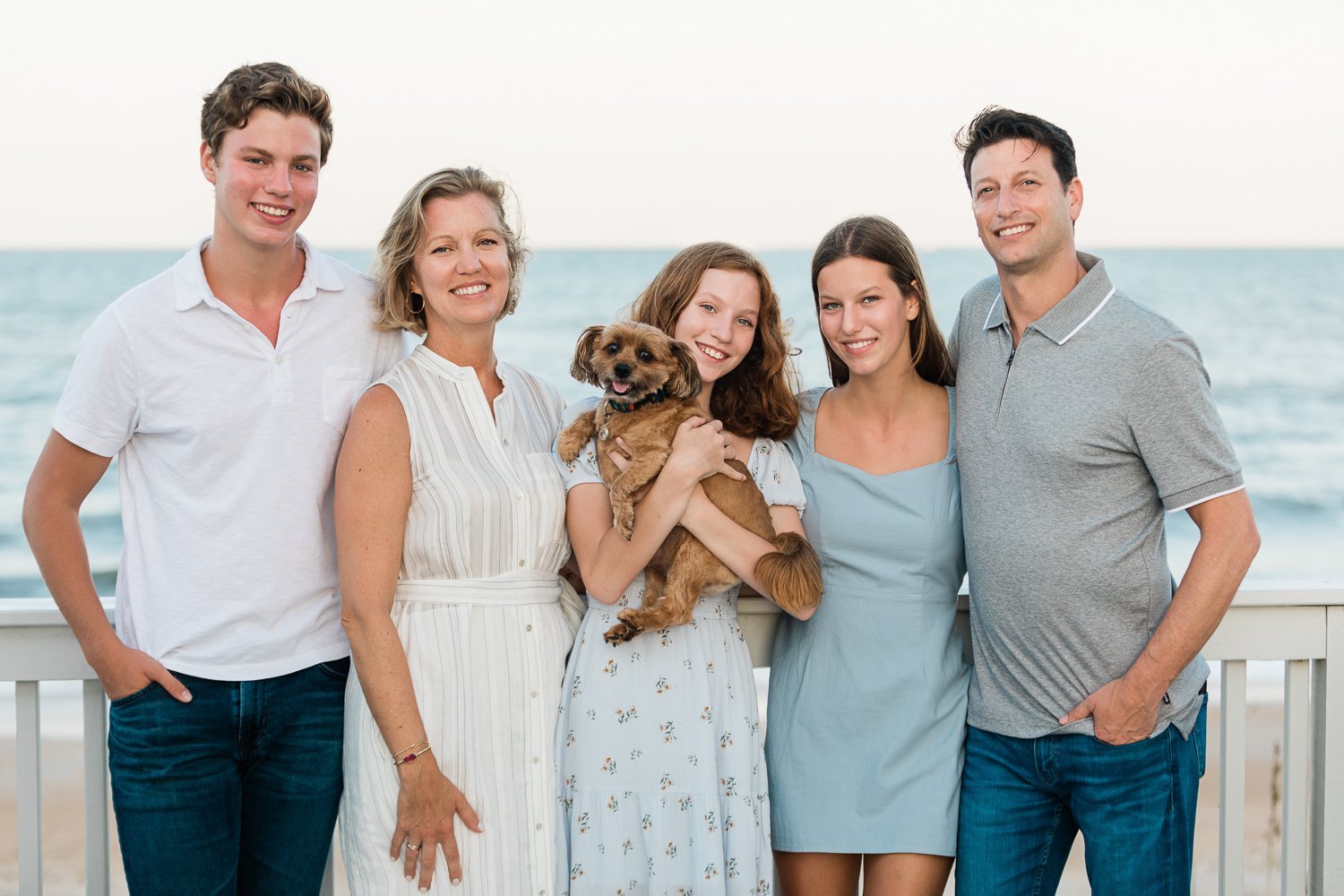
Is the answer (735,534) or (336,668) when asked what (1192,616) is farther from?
(336,668)

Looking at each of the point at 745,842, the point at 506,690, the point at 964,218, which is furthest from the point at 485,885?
the point at 964,218

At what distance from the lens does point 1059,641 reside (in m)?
2.25

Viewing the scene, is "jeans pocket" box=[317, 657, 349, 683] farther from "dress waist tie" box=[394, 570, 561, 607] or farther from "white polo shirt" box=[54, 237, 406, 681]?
"dress waist tie" box=[394, 570, 561, 607]

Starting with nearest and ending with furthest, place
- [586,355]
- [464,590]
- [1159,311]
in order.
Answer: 1. [464,590]
2. [586,355]
3. [1159,311]

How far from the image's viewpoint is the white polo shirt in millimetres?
2160

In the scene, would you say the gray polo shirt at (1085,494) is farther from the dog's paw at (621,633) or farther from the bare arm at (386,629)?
the bare arm at (386,629)

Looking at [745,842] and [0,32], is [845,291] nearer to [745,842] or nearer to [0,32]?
[745,842]

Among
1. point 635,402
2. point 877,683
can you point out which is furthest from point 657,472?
point 877,683

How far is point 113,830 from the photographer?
4.73 meters

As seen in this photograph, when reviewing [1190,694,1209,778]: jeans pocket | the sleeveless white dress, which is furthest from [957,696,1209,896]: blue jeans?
the sleeveless white dress

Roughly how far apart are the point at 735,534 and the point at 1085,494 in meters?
Answer: 0.73

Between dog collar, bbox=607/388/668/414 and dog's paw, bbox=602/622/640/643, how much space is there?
0.64 metres

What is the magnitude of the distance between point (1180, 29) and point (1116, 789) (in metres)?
20.7

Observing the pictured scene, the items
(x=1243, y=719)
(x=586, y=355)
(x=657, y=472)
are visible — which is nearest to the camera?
(x=1243, y=719)
